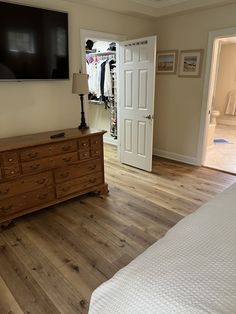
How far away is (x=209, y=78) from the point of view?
12.0 ft

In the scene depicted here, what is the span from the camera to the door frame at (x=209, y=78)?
3427 mm

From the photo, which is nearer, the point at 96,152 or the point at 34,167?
the point at 34,167

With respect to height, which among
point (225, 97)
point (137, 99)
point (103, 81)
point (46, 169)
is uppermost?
point (103, 81)

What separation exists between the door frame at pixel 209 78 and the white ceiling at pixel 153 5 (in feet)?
1.25

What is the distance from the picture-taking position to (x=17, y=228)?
2.49m

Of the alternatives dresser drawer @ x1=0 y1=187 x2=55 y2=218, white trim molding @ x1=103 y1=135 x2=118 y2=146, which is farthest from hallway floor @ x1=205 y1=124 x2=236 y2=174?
dresser drawer @ x1=0 y1=187 x2=55 y2=218

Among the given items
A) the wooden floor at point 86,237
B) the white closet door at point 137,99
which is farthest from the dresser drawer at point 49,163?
the white closet door at point 137,99

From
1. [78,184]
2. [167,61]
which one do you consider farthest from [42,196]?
[167,61]

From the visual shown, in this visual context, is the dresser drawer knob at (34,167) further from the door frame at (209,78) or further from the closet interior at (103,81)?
the closet interior at (103,81)

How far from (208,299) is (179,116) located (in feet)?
12.3

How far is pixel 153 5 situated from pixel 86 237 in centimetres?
350

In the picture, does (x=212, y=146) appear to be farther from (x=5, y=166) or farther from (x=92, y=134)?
(x=5, y=166)

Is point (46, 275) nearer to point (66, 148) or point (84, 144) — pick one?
point (66, 148)

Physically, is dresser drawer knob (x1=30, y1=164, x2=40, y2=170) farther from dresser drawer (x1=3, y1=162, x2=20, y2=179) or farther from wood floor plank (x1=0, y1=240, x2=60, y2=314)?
wood floor plank (x1=0, y1=240, x2=60, y2=314)
